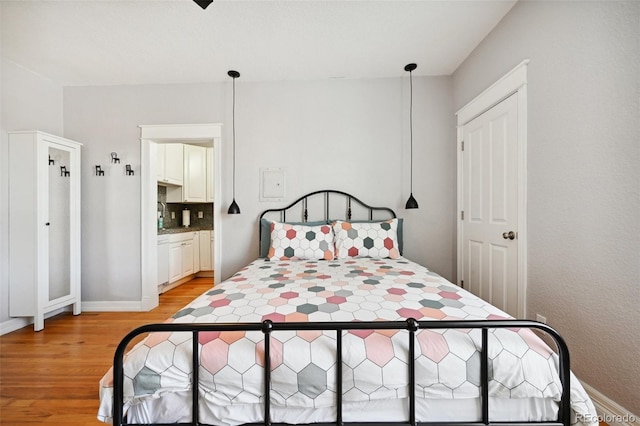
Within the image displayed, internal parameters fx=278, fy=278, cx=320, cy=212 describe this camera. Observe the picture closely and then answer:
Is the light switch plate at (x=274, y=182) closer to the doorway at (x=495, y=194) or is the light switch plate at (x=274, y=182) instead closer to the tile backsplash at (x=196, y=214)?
the doorway at (x=495, y=194)

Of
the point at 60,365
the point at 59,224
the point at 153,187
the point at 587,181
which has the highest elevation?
the point at 153,187

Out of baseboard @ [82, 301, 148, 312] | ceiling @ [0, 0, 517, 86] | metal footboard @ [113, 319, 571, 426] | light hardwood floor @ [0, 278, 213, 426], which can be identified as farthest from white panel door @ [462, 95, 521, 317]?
baseboard @ [82, 301, 148, 312]

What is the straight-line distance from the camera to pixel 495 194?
223 cm

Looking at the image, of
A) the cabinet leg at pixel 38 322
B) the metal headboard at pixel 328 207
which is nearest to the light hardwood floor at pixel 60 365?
the cabinet leg at pixel 38 322

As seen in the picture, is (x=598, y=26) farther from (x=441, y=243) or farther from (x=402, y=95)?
(x=441, y=243)

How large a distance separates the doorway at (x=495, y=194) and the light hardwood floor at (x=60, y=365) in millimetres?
2741

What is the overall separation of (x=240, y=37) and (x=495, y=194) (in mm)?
2430

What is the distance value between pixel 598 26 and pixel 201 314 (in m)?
2.32

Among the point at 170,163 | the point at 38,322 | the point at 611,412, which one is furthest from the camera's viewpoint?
the point at 170,163

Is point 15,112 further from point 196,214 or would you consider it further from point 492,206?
point 492,206

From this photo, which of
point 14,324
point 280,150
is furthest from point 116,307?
point 280,150

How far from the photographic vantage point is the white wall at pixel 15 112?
2.56m

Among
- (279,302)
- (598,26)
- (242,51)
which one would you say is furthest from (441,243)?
(242,51)

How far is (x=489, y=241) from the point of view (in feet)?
7.62
